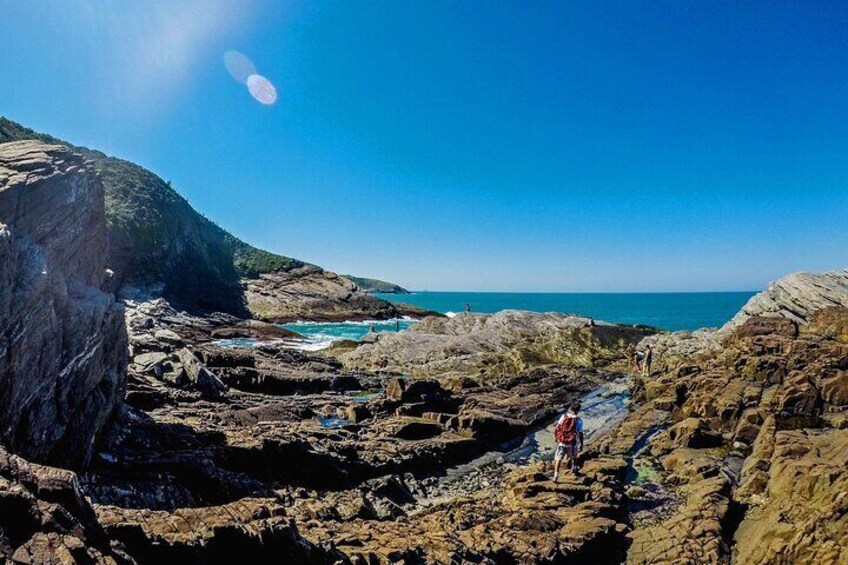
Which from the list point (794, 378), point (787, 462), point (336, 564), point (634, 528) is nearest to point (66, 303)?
point (336, 564)

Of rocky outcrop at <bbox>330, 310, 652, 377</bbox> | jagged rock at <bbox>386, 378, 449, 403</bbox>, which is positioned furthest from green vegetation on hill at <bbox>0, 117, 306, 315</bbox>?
jagged rock at <bbox>386, 378, 449, 403</bbox>

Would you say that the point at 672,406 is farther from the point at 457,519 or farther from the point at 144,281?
the point at 144,281

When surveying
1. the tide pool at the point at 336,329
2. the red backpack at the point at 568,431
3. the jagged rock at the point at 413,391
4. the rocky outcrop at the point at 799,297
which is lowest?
the tide pool at the point at 336,329

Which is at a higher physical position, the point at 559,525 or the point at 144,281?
the point at 144,281

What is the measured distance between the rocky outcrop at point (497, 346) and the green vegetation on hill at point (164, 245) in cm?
6696

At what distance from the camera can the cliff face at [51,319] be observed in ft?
42.4

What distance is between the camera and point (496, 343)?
58938 mm

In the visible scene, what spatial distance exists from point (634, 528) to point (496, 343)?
140ft

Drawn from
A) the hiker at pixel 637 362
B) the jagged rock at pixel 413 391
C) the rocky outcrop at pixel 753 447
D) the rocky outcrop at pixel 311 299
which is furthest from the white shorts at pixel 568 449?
the rocky outcrop at pixel 311 299

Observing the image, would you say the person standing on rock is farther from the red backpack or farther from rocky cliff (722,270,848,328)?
the red backpack

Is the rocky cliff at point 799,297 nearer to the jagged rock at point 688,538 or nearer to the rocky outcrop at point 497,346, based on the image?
the rocky outcrop at point 497,346

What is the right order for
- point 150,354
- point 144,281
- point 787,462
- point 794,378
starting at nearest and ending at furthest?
1. point 787,462
2. point 794,378
3. point 150,354
4. point 144,281

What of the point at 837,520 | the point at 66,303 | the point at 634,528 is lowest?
the point at 634,528

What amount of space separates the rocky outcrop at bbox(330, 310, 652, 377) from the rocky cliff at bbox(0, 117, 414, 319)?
64.7 meters
